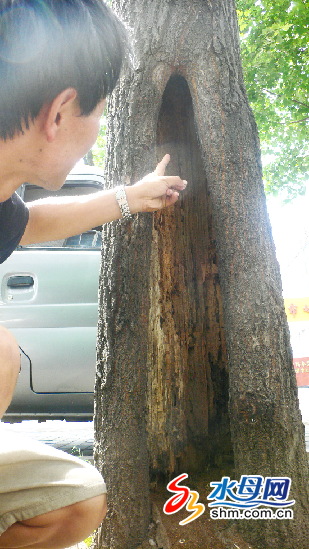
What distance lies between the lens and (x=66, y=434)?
602cm

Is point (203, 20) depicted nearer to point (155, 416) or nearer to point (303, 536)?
point (155, 416)

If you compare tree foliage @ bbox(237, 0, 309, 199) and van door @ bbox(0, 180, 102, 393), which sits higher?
tree foliage @ bbox(237, 0, 309, 199)

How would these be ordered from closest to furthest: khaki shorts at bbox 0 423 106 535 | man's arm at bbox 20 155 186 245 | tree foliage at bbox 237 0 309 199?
khaki shorts at bbox 0 423 106 535, man's arm at bbox 20 155 186 245, tree foliage at bbox 237 0 309 199

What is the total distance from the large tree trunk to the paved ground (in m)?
1.54

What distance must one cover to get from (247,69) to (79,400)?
6524mm

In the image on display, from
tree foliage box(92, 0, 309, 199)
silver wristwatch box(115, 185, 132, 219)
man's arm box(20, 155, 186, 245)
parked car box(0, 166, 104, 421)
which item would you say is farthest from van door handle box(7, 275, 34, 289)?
tree foliage box(92, 0, 309, 199)

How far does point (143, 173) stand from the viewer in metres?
2.60

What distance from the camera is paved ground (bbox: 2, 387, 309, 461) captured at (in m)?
4.68

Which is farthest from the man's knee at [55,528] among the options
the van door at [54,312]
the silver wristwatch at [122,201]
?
the van door at [54,312]

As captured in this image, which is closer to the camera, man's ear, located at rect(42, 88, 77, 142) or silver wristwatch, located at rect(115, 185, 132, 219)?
man's ear, located at rect(42, 88, 77, 142)

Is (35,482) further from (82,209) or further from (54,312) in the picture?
(54,312)

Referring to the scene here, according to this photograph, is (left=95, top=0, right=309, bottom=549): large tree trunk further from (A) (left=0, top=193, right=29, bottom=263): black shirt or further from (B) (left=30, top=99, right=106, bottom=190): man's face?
(B) (left=30, top=99, right=106, bottom=190): man's face

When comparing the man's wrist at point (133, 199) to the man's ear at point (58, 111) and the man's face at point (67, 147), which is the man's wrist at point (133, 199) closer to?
the man's face at point (67, 147)

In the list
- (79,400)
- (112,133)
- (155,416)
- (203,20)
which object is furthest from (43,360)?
(203,20)
